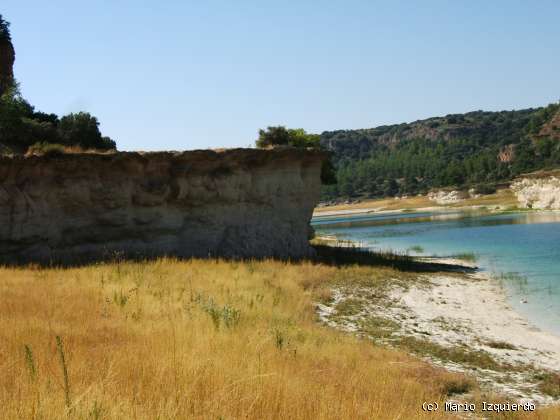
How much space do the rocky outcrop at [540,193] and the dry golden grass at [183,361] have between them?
67100mm

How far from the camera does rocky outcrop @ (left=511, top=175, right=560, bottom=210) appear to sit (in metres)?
68.9

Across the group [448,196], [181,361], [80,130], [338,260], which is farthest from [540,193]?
[181,361]

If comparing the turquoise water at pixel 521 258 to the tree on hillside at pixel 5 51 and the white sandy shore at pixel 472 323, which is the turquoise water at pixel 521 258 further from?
the tree on hillside at pixel 5 51

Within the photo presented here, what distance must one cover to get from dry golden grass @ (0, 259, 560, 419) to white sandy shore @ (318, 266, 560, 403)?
49.2 inches

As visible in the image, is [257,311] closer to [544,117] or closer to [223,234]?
[223,234]

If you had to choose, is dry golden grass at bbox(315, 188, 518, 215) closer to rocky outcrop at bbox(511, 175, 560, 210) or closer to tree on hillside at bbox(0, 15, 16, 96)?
rocky outcrop at bbox(511, 175, 560, 210)

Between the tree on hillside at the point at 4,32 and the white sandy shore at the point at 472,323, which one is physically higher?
the tree on hillside at the point at 4,32

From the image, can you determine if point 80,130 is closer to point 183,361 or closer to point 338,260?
point 338,260

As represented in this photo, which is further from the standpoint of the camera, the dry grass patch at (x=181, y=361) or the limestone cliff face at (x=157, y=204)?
the limestone cliff face at (x=157, y=204)

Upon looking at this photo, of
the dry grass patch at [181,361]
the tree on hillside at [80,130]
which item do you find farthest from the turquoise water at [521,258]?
the tree on hillside at [80,130]

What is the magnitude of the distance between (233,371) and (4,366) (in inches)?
93.2

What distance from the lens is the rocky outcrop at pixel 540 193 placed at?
68.9 meters

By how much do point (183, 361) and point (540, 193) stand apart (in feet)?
252

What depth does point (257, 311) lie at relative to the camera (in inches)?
426
